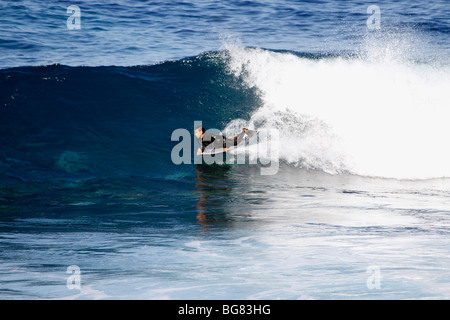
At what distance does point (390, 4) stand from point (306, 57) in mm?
12231

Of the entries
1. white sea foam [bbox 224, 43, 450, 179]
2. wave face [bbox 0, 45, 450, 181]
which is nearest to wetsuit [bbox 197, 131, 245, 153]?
wave face [bbox 0, 45, 450, 181]

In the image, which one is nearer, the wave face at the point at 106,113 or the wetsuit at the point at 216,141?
the wetsuit at the point at 216,141

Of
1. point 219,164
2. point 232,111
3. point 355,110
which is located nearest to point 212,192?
point 219,164

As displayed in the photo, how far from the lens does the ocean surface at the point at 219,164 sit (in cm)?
439

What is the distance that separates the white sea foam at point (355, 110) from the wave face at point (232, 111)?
0.03m

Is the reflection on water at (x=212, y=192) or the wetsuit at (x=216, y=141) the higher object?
the wetsuit at (x=216, y=141)

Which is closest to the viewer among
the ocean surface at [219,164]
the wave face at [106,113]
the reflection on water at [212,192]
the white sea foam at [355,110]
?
the ocean surface at [219,164]

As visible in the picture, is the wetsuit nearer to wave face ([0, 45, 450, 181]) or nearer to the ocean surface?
the ocean surface

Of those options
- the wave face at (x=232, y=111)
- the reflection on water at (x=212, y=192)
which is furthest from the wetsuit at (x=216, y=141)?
the wave face at (x=232, y=111)

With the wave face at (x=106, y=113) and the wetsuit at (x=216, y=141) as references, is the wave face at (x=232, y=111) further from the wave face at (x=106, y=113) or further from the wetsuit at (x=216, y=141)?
the wetsuit at (x=216, y=141)

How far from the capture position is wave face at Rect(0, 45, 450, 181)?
9.84 metres

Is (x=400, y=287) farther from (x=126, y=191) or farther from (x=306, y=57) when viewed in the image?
(x=306, y=57)

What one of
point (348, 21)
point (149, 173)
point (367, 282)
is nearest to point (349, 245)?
point (367, 282)

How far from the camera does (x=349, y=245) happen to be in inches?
205
